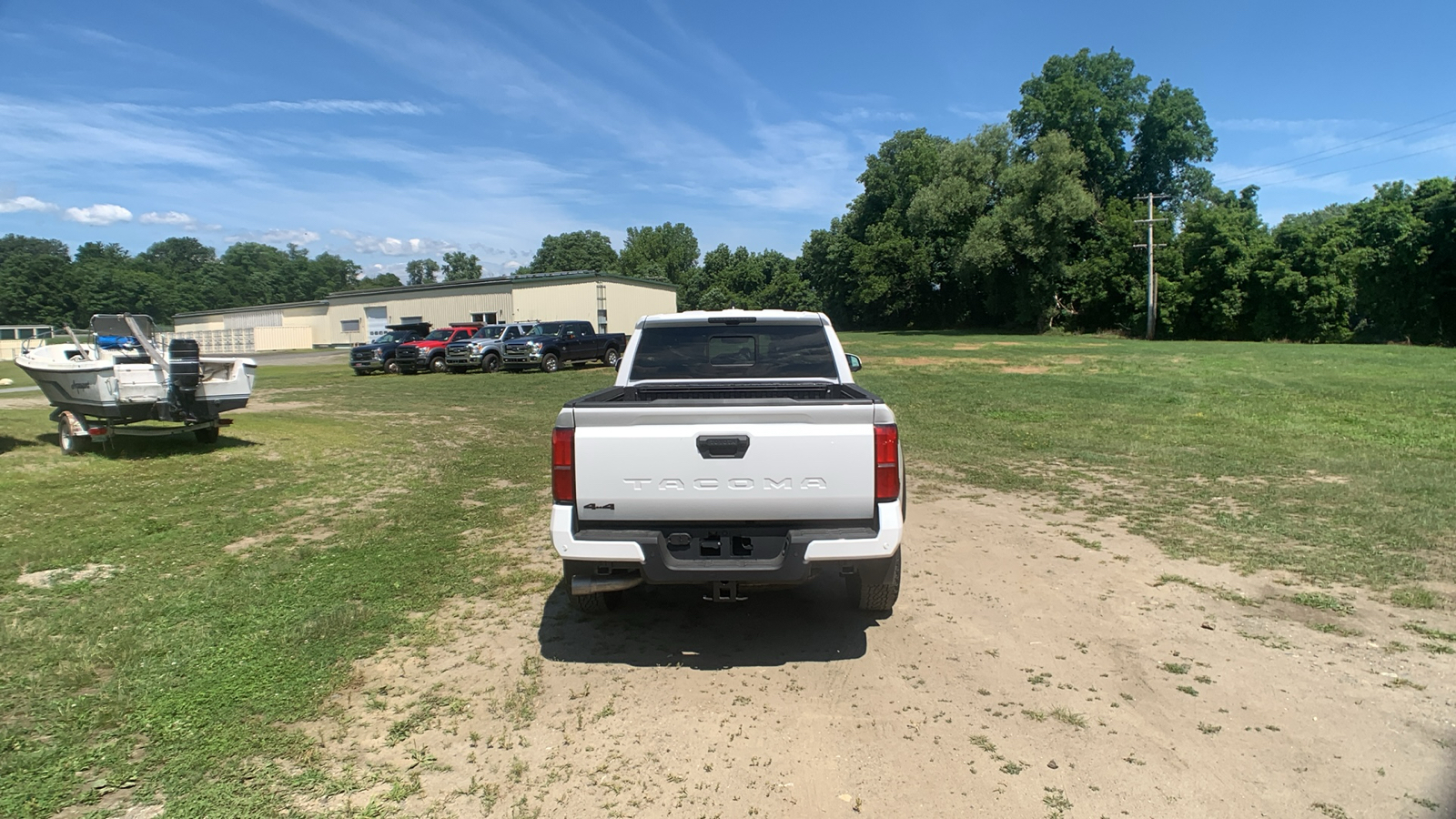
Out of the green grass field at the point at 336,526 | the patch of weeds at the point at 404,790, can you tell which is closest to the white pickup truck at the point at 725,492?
the patch of weeds at the point at 404,790

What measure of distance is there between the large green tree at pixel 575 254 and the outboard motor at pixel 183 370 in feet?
421

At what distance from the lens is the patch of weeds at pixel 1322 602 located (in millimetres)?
4758

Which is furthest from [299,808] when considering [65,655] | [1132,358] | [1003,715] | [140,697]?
[1132,358]

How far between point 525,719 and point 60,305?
11000 centimetres

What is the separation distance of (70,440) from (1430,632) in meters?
13.4

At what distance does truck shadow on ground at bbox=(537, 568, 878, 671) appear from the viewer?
4.29m

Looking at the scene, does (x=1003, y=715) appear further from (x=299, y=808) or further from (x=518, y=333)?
(x=518, y=333)

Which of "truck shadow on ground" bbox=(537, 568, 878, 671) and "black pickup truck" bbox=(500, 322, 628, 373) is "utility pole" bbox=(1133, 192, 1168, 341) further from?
"truck shadow on ground" bbox=(537, 568, 878, 671)

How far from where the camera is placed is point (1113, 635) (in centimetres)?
448

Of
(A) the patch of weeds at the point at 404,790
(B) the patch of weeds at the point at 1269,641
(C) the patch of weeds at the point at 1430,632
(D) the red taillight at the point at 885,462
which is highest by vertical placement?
(D) the red taillight at the point at 885,462

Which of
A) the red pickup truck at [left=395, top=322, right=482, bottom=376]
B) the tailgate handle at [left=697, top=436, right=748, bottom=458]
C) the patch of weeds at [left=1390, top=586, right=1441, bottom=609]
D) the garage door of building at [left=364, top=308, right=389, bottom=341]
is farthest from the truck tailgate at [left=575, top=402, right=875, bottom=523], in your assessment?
the garage door of building at [left=364, top=308, right=389, bottom=341]

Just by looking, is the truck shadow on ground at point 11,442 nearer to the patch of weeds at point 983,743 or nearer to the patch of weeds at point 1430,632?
the patch of weeds at point 983,743

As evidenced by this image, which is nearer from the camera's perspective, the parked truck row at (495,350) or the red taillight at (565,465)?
the red taillight at (565,465)

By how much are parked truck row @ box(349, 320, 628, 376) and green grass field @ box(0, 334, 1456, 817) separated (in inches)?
407
